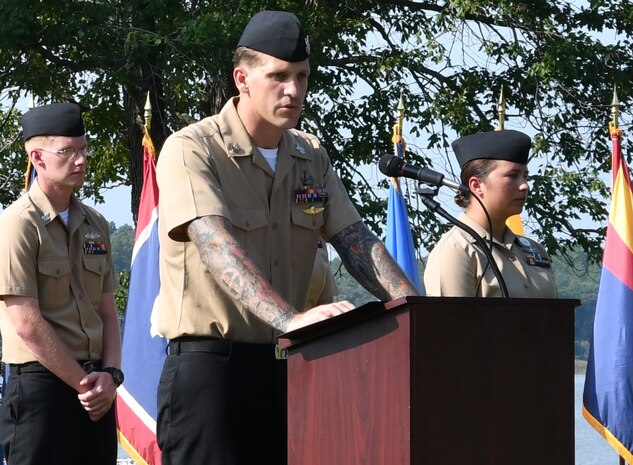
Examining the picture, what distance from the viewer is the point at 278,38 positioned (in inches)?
128

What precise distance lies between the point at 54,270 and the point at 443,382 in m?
2.30

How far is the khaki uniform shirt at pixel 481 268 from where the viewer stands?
4.41m

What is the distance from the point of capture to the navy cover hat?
3246 mm

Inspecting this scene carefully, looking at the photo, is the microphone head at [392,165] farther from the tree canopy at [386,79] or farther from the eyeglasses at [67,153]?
the tree canopy at [386,79]

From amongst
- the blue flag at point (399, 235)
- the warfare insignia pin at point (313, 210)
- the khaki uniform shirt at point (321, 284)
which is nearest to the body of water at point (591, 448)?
the blue flag at point (399, 235)

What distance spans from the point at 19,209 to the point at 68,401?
2.32ft

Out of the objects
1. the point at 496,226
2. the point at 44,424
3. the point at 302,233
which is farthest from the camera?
the point at 496,226

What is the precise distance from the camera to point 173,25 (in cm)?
1194

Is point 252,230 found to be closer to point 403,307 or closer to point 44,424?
point 403,307

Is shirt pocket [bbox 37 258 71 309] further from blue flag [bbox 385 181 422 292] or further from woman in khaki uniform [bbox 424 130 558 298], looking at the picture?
blue flag [bbox 385 181 422 292]

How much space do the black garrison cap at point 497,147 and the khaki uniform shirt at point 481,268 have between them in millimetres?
254

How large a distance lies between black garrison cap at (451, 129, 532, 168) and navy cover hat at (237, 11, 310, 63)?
167cm

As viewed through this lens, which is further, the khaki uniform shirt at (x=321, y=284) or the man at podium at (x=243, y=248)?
the khaki uniform shirt at (x=321, y=284)

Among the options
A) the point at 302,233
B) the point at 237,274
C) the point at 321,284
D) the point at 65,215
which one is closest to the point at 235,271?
the point at 237,274
